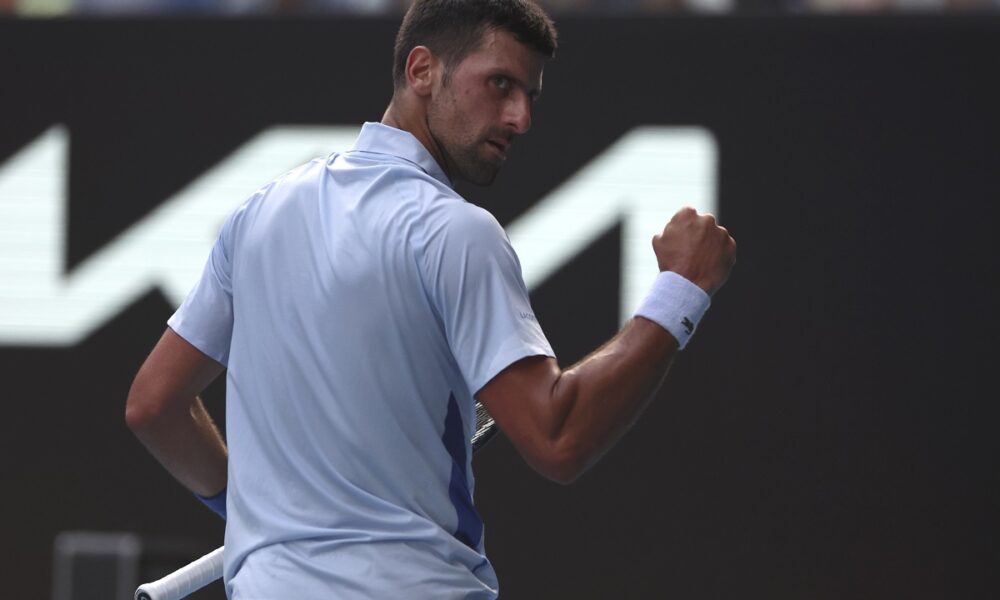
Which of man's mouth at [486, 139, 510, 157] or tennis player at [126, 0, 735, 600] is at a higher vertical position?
man's mouth at [486, 139, 510, 157]

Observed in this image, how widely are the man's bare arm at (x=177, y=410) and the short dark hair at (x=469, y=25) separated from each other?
537mm

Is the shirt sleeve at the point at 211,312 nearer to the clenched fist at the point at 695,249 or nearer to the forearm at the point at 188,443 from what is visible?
the forearm at the point at 188,443

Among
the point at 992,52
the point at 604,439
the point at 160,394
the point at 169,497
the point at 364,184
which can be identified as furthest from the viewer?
the point at 169,497

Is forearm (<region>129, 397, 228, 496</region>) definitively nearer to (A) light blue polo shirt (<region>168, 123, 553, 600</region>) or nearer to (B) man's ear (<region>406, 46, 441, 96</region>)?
(A) light blue polo shirt (<region>168, 123, 553, 600</region>)

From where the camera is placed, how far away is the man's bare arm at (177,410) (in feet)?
7.08

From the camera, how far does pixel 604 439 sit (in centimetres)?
173

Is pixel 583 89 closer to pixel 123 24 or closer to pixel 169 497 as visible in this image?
pixel 123 24

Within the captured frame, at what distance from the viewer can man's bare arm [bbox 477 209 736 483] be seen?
1.71 m

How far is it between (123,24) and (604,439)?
3.74 meters

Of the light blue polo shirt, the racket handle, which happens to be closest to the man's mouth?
the light blue polo shirt

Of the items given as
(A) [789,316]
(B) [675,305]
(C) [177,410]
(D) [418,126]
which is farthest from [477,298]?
(A) [789,316]

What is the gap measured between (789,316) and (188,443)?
9.18ft

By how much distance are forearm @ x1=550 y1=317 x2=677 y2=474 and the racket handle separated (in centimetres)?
70

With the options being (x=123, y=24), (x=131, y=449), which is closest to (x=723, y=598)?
(x=131, y=449)
